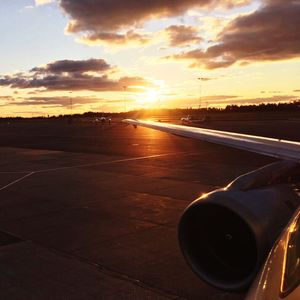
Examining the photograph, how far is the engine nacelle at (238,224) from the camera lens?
12.7 ft

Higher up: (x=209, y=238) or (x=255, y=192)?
(x=255, y=192)

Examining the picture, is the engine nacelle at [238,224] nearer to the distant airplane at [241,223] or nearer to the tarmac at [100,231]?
the distant airplane at [241,223]

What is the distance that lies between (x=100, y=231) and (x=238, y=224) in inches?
163

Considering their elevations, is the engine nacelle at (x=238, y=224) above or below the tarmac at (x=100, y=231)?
above

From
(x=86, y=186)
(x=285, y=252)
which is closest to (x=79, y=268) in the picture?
(x=285, y=252)

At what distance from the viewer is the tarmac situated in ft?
18.3

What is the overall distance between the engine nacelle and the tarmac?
1.08 meters

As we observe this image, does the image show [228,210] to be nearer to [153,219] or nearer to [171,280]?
[171,280]

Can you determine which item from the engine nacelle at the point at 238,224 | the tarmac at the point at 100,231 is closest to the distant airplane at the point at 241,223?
the engine nacelle at the point at 238,224

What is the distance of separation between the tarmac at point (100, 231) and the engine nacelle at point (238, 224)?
1085mm

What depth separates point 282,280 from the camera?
7.73 ft

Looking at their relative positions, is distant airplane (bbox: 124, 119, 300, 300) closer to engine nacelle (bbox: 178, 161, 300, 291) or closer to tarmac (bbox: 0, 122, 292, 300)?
engine nacelle (bbox: 178, 161, 300, 291)

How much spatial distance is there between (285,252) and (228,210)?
4.49ft

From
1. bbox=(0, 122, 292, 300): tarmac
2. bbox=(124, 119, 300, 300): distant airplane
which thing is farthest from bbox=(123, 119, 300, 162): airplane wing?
bbox=(0, 122, 292, 300): tarmac
